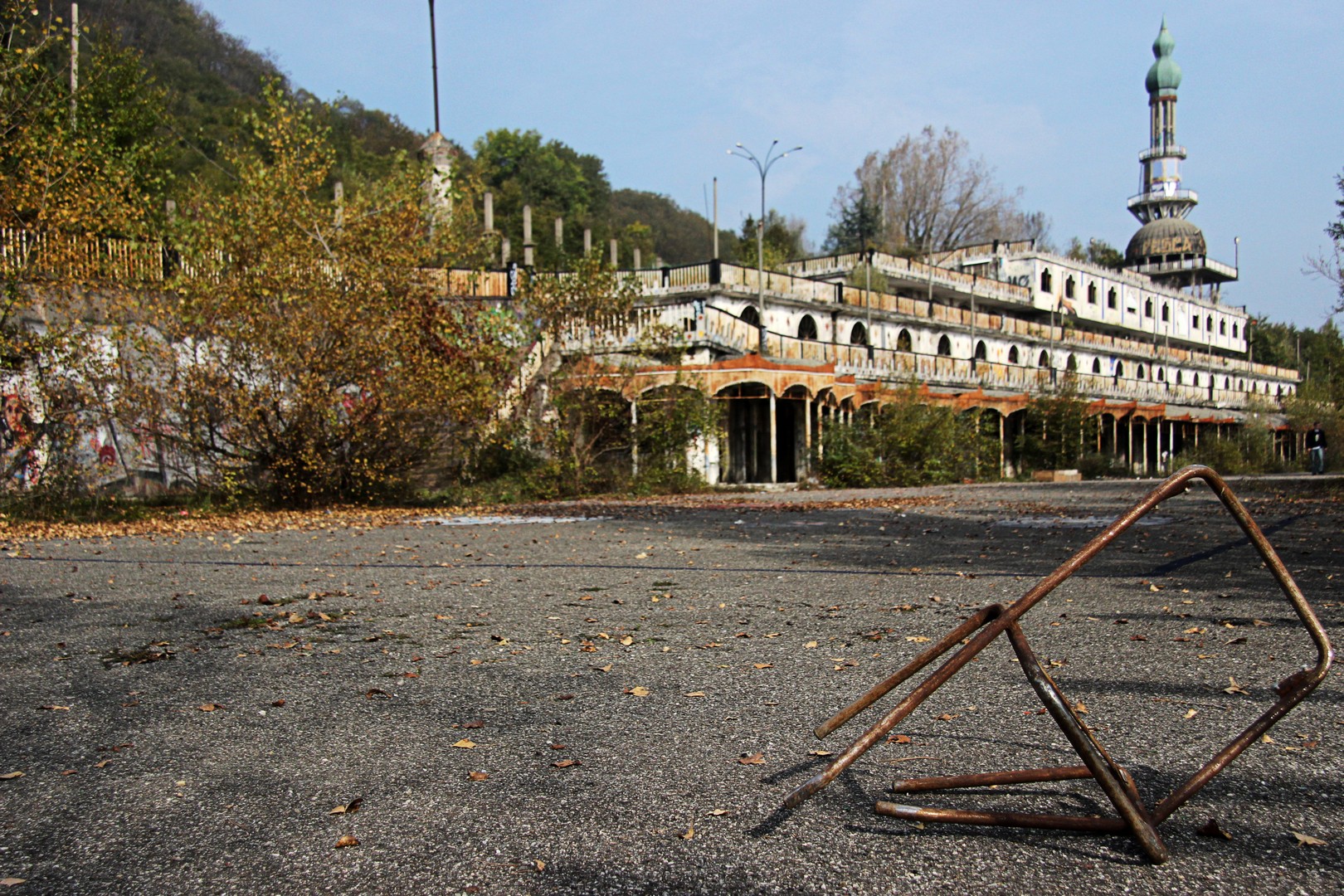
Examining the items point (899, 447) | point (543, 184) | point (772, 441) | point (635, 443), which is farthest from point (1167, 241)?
point (635, 443)

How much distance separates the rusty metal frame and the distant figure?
143 feet

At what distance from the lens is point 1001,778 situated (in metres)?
3.36

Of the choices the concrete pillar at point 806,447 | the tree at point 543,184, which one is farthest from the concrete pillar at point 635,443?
the tree at point 543,184

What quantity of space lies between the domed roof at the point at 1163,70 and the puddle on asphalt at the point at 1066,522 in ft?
356

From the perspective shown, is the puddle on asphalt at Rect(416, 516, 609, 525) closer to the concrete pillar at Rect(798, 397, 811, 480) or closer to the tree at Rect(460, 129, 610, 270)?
the concrete pillar at Rect(798, 397, 811, 480)

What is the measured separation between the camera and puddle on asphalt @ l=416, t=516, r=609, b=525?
1631cm

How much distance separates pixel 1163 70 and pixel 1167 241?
82.8 feet

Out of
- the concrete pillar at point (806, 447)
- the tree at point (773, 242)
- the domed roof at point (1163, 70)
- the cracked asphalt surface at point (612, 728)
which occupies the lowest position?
the cracked asphalt surface at point (612, 728)

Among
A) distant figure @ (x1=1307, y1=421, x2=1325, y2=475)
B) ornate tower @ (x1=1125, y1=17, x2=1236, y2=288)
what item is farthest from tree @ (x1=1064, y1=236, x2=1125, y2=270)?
distant figure @ (x1=1307, y1=421, x2=1325, y2=475)

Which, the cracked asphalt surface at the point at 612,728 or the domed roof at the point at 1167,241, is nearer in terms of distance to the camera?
the cracked asphalt surface at the point at 612,728

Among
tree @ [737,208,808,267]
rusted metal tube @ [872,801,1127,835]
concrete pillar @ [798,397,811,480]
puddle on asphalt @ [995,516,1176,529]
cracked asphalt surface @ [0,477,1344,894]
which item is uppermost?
tree @ [737,208,808,267]

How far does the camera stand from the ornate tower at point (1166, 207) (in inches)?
3684

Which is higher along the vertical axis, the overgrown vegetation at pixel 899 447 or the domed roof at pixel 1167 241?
the domed roof at pixel 1167 241

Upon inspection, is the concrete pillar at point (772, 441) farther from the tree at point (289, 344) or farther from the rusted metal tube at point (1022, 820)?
the rusted metal tube at point (1022, 820)
